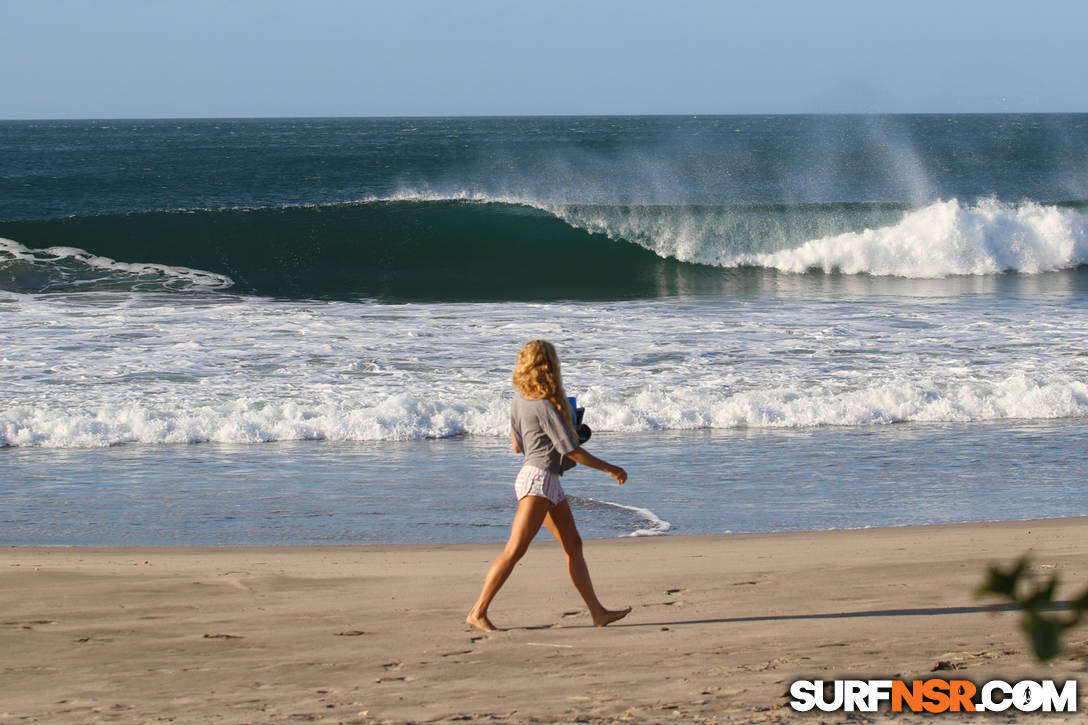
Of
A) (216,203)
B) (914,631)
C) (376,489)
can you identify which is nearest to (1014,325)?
(376,489)

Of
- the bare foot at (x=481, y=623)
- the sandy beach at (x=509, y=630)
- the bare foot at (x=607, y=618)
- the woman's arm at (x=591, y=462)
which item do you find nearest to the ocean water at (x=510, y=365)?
the sandy beach at (x=509, y=630)

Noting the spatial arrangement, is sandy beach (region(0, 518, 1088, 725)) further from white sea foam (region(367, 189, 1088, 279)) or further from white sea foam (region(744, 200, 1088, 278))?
white sea foam (region(367, 189, 1088, 279))

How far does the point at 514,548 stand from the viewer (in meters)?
4.40

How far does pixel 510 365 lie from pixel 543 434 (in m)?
6.62

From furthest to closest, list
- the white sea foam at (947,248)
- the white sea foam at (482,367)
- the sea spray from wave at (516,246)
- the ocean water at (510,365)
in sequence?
1. the white sea foam at (947,248)
2. the sea spray from wave at (516,246)
3. the white sea foam at (482,367)
4. the ocean water at (510,365)

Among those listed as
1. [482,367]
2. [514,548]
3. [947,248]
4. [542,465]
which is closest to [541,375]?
[542,465]

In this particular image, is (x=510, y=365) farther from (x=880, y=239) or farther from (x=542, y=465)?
Answer: (x=880, y=239)

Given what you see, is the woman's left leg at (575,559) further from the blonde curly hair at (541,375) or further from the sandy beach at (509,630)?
the blonde curly hair at (541,375)

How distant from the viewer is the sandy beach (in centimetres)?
361

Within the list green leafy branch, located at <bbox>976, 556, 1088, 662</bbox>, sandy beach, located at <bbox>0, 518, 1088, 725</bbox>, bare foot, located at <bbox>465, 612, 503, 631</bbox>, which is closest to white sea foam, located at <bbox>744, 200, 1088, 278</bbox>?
sandy beach, located at <bbox>0, 518, 1088, 725</bbox>

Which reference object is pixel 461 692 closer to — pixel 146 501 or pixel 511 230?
pixel 146 501

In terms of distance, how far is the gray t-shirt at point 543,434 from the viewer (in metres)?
4.30

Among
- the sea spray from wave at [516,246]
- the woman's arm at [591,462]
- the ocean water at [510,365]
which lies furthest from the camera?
the sea spray from wave at [516,246]

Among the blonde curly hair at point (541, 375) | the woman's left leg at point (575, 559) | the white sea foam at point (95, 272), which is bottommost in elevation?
the woman's left leg at point (575, 559)
